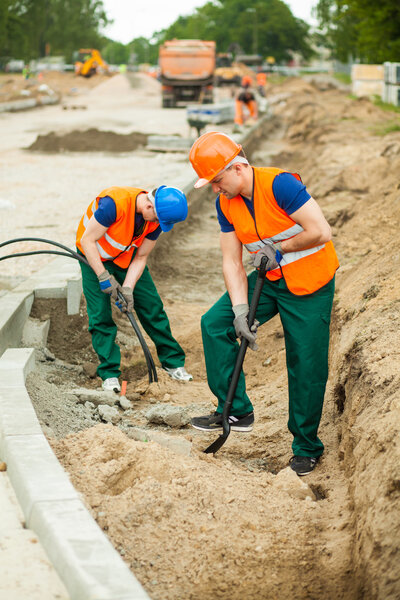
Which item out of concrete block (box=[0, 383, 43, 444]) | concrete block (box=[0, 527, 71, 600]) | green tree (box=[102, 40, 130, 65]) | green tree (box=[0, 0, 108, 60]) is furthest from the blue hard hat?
green tree (box=[102, 40, 130, 65])

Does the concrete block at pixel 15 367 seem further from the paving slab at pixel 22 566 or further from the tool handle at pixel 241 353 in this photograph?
the paving slab at pixel 22 566

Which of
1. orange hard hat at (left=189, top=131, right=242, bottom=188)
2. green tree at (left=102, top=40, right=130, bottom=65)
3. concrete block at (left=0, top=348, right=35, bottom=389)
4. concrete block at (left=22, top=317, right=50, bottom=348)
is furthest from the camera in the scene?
green tree at (left=102, top=40, right=130, bottom=65)

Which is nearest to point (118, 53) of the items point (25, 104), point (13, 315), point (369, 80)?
point (369, 80)

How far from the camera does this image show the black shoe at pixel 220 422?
14.1 feet

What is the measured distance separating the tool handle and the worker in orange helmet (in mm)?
30

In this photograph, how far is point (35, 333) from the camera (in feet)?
20.9

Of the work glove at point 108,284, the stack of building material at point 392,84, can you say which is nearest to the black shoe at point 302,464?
the work glove at point 108,284

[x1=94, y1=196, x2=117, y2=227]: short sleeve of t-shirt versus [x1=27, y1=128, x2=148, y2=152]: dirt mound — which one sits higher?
[x1=94, y1=196, x2=117, y2=227]: short sleeve of t-shirt

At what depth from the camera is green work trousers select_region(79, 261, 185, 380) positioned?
5680 millimetres

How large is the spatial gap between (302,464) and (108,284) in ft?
6.77

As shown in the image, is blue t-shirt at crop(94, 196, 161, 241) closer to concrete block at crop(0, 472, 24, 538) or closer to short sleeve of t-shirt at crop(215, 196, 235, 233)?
short sleeve of t-shirt at crop(215, 196, 235, 233)

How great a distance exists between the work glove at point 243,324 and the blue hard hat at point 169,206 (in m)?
1.24

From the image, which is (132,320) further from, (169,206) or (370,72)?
(370,72)

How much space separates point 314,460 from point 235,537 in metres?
1.05
